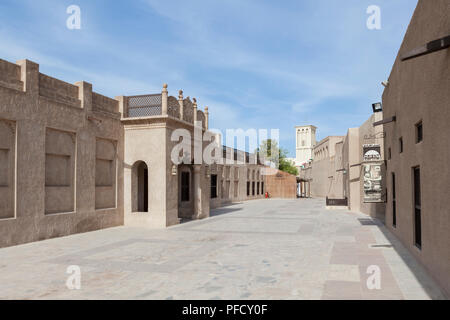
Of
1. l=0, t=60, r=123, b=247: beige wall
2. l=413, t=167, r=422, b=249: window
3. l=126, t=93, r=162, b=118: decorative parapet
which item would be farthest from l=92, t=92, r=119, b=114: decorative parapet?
l=413, t=167, r=422, b=249: window

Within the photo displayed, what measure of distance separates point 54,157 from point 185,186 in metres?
8.24

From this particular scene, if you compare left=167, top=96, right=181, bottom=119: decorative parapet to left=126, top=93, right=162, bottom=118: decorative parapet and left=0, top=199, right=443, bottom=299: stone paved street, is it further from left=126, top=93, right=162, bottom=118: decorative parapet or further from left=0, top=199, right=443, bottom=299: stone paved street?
left=0, top=199, right=443, bottom=299: stone paved street

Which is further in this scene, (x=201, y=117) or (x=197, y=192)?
(x=201, y=117)

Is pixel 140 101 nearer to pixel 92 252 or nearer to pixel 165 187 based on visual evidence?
pixel 165 187

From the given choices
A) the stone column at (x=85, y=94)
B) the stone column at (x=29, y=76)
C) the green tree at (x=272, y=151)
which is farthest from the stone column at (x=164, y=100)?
the green tree at (x=272, y=151)

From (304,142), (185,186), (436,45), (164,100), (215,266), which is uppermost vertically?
(304,142)

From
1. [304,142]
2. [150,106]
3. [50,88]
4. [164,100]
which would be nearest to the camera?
[50,88]

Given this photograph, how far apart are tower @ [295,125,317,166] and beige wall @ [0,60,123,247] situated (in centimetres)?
9831

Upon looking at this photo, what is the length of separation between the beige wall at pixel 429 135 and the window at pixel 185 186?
11568 millimetres

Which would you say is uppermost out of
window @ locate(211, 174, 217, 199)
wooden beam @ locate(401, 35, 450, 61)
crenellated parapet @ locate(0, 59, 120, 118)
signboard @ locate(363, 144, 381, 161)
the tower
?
the tower

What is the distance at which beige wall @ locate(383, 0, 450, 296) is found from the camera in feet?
18.8

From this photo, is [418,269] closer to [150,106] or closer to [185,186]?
[150,106]

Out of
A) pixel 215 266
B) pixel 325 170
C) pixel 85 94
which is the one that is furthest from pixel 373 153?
pixel 325 170

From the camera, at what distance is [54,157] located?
12375 mm
